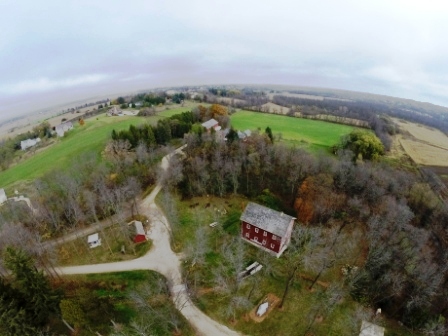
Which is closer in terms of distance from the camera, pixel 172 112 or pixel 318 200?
pixel 318 200

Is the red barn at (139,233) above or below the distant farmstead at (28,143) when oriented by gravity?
above

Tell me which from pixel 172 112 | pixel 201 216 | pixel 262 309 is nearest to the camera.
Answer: pixel 262 309

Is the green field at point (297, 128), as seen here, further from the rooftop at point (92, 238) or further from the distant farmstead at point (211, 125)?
the rooftop at point (92, 238)

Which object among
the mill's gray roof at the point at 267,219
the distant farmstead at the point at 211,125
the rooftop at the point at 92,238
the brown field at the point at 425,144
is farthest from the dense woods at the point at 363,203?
the rooftop at the point at 92,238

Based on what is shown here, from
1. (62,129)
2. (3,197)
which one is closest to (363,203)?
(3,197)

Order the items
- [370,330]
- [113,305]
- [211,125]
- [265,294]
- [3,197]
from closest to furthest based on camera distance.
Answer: [370,330]
[113,305]
[265,294]
[3,197]
[211,125]

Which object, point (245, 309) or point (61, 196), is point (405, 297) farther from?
point (61, 196)

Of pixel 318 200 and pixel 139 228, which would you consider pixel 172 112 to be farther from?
pixel 318 200
